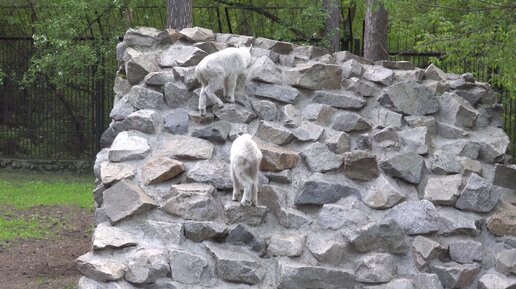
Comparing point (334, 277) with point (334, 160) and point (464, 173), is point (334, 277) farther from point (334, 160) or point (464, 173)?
point (464, 173)

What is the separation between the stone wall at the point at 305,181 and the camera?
7.53 m

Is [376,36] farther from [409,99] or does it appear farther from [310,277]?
[310,277]

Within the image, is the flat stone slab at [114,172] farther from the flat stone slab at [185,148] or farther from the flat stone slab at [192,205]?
the flat stone slab at [192,205]

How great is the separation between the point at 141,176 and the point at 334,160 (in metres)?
1.82

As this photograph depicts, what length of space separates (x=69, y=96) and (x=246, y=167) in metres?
12.5

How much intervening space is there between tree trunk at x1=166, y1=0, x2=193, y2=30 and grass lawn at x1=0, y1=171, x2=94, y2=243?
3.26 m

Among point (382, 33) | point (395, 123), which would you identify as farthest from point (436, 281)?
point (382, 33)

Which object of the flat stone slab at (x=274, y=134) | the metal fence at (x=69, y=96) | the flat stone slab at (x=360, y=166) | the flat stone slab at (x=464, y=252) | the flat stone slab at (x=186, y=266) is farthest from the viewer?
the metal fence at (x=69, y=96)

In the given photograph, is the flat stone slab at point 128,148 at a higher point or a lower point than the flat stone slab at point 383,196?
higher

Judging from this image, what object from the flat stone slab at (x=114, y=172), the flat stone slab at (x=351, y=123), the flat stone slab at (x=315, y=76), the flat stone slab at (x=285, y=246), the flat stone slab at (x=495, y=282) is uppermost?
the flat stone slab at (x=315, y=76)

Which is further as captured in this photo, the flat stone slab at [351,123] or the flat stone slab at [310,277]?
the flat stone slab at [351,123]

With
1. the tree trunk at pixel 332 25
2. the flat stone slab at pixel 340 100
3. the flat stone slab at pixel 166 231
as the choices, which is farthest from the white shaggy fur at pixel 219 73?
the tree trunk at pixel 332 25

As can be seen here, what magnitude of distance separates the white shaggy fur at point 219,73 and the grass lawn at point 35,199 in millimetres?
4620

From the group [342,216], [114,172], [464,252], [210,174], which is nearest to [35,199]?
[114,172]
